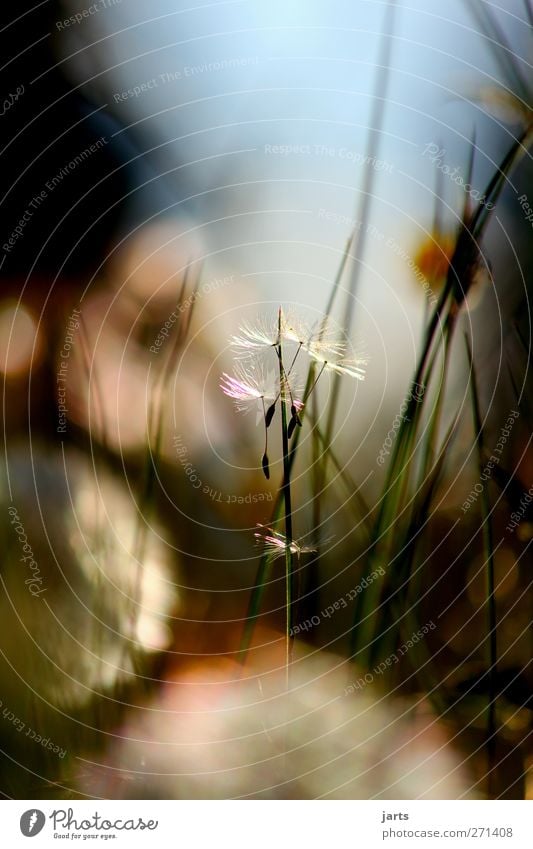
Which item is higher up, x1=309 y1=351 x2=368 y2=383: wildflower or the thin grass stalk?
x1=309 y1=351 x2=368 y2=383: wildflower

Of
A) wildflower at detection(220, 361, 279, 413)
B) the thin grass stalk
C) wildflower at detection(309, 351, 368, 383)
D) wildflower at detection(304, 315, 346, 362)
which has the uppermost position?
wildflower at detection(304, 315, 346, 362)

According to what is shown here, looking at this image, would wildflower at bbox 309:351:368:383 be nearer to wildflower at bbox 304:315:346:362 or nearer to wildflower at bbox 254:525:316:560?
wildflower at bbox 304:315:346:362

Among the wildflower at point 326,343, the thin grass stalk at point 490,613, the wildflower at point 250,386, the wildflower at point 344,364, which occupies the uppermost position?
the wildflower at point 326,343

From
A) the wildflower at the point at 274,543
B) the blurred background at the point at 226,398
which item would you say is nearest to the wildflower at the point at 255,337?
the blurred background at the point at 226,398

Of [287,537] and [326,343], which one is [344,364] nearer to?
[326,343]

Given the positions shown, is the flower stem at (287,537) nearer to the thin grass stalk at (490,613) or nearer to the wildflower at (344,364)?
the wildflower at (344,364)

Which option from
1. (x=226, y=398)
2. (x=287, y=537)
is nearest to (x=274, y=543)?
(x=287, y=537)

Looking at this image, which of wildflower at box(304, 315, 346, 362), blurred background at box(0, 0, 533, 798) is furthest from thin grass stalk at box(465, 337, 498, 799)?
wildflower at box(304, 315, 346, 362)
